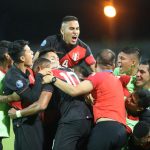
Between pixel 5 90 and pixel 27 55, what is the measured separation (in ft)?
1.50

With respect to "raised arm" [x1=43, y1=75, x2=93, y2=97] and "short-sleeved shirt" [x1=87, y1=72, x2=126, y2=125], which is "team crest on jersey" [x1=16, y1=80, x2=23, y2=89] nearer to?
"raised arm" [x1=43, y1=75, x2=93, y2=97]

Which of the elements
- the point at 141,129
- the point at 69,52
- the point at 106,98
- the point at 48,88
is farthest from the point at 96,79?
the point at 69,52

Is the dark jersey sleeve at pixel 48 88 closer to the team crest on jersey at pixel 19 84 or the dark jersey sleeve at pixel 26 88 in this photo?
the dark jersey sleeve at pixel 26 88

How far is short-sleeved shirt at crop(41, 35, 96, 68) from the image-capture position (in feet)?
22.1

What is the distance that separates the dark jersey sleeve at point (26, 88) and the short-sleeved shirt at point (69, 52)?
4.46 feet

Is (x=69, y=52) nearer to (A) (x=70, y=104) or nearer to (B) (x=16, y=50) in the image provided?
(B) (x=16, y=50)

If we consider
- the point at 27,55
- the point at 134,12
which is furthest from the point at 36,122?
the point at 134,12

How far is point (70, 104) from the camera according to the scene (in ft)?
17.0

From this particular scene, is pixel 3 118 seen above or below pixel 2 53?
below

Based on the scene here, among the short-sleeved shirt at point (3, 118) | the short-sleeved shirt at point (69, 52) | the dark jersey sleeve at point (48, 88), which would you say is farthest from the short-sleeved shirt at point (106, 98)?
the short-sleeved shirt at point (69, 52)

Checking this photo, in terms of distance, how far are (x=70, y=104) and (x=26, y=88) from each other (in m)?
0.51

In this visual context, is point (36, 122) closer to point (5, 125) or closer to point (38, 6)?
point (5, 125)

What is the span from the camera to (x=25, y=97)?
5.32m

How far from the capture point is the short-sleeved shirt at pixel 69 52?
22.1 feet
